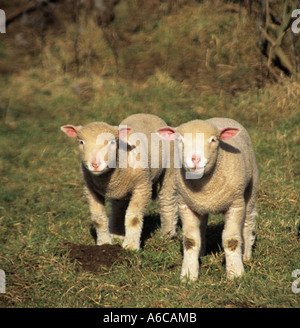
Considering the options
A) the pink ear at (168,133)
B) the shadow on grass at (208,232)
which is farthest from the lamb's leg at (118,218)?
the pink ear at (168,133)

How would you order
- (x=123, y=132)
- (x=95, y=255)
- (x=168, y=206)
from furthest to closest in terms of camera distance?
(x=168, y=206)
(x=123, y=132)
(x=95, y=255)

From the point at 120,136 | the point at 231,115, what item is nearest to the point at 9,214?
the point at 120,136

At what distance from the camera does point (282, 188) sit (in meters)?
6.68

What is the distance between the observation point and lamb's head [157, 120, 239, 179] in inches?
162

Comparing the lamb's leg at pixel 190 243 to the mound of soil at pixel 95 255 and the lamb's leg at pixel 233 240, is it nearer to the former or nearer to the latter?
the lamb's leg at pixel 233 240

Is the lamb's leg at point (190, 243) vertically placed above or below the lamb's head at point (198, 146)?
below

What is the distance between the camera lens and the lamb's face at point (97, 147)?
486cm

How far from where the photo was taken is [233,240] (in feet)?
14.8

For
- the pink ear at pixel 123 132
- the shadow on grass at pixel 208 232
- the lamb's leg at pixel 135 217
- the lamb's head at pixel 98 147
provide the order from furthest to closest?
the shadow on grass at pixel 208 232 → the lamb's leg at pixel 135 217 → the pink ear at pixel 123 132 → the lamb's head at pixel 98 147

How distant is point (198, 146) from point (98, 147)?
114 cm

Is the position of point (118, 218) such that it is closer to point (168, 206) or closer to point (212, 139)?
point (168, 206)

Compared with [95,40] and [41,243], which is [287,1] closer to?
[95,40]

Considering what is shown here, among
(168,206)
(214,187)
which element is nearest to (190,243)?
(214,187)

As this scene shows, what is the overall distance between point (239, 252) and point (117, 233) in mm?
1880
